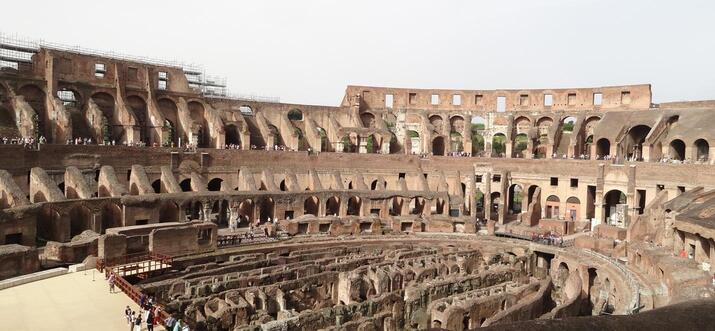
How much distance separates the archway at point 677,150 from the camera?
120ft

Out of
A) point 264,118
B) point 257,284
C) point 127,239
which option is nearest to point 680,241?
point 257,284

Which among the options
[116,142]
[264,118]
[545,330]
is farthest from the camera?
[264,118]

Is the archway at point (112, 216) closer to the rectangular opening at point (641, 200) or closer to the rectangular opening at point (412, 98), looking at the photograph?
the rectangular opening at point (412, 98)

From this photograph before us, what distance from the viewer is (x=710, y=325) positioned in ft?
10.6

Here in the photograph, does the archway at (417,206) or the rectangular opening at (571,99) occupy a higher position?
the rectangular opening at (571,99)

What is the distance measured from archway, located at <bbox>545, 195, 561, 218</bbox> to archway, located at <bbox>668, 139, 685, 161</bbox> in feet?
27.4

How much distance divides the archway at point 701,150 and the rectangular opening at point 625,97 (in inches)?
263

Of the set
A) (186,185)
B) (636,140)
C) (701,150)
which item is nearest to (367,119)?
(186,185)

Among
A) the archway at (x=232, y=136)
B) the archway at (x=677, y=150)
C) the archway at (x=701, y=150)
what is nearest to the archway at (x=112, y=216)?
the archway at (x=232, y=136)

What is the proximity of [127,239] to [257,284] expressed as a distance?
23.1ft

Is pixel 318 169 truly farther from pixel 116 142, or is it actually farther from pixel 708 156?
pixel 708 156

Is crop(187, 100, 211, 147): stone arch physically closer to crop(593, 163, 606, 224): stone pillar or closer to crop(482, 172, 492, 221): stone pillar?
crop(482, 172, 492, 221): stone pillar

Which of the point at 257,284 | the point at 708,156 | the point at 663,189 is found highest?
the point at 708,156

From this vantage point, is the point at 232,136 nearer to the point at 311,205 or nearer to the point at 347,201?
the point at 311,205
